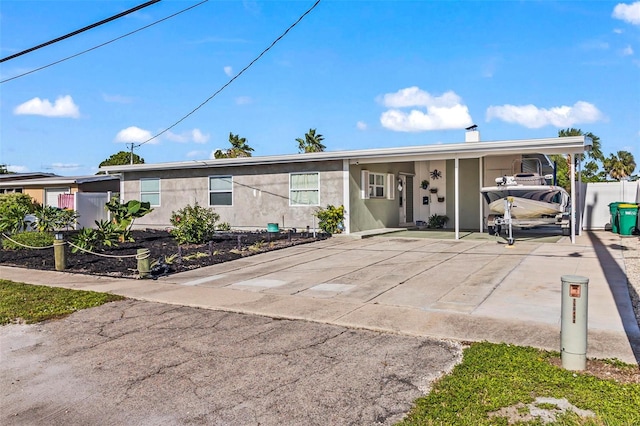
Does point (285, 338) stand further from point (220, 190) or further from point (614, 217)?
point (220, 190)

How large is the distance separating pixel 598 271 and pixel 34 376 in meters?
9.32

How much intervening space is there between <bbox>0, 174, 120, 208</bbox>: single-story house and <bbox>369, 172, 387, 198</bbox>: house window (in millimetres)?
15064

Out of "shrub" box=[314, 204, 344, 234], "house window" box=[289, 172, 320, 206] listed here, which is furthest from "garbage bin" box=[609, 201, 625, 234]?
"house window" box=[289, 172, 320, 206]

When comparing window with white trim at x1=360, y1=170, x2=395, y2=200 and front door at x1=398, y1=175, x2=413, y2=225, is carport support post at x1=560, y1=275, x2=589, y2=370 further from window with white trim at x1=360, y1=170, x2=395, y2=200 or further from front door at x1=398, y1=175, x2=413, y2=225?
front door at x1=398, y1=175, x2=413, y2=225

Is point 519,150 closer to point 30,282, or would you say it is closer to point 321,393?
point 321,393

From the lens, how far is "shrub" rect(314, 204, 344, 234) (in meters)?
16.8

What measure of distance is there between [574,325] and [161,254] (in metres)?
10.8

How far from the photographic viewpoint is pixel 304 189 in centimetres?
1784

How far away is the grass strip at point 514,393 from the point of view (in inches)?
137

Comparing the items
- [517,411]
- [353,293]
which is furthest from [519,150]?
[517,411]

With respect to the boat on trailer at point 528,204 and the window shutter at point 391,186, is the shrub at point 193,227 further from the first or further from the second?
the boat on trailer at point 528,204

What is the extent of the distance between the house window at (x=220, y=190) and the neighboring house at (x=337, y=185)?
0.14ft

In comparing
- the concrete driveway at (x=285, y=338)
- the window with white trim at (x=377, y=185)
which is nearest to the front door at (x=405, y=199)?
the window with white trim at (x=377, y=185)

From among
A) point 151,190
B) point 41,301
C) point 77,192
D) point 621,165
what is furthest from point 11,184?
point 621,165
